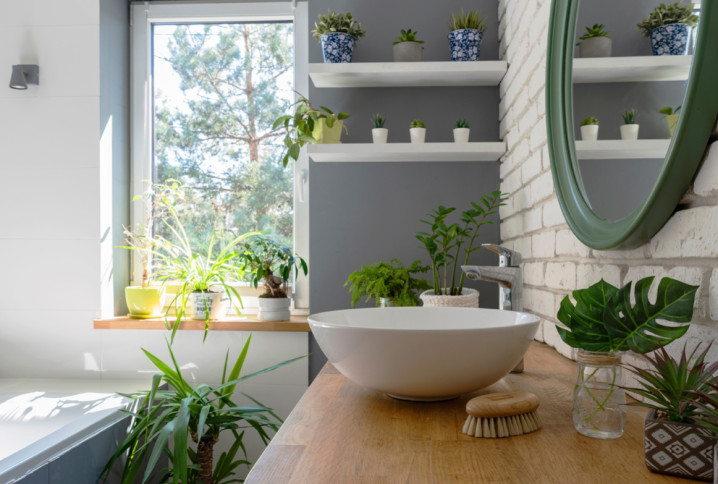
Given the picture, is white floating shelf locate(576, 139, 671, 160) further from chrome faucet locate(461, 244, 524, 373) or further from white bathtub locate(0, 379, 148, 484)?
white bathtub locate(0, 379, 148, 484)

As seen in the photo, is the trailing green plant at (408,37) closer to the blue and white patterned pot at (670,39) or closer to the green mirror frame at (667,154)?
the green mirror frame at (667,154)

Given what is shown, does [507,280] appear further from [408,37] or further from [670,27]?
[408,37]

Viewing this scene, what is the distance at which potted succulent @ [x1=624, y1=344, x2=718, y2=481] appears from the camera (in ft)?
1.77

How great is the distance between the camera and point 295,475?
0.59 metres

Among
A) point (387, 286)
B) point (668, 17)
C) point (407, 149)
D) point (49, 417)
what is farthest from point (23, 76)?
point (668, 17)

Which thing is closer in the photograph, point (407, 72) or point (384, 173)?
→ point (407, 72)

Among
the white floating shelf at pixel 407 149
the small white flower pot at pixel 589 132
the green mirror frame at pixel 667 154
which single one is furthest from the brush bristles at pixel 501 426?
the white floating shelf at pixel 407 149

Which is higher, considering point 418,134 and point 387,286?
point 418,134

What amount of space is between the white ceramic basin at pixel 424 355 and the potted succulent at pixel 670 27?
399mm

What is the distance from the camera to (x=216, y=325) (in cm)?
221

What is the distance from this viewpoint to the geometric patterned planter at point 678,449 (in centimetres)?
54

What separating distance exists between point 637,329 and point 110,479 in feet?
5.28

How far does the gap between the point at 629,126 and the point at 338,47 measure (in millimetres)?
1337

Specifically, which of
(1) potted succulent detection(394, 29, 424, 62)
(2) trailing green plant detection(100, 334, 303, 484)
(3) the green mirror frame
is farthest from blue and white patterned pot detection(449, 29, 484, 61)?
(2) trailing green plant detection(100, 334, 303, 484)
